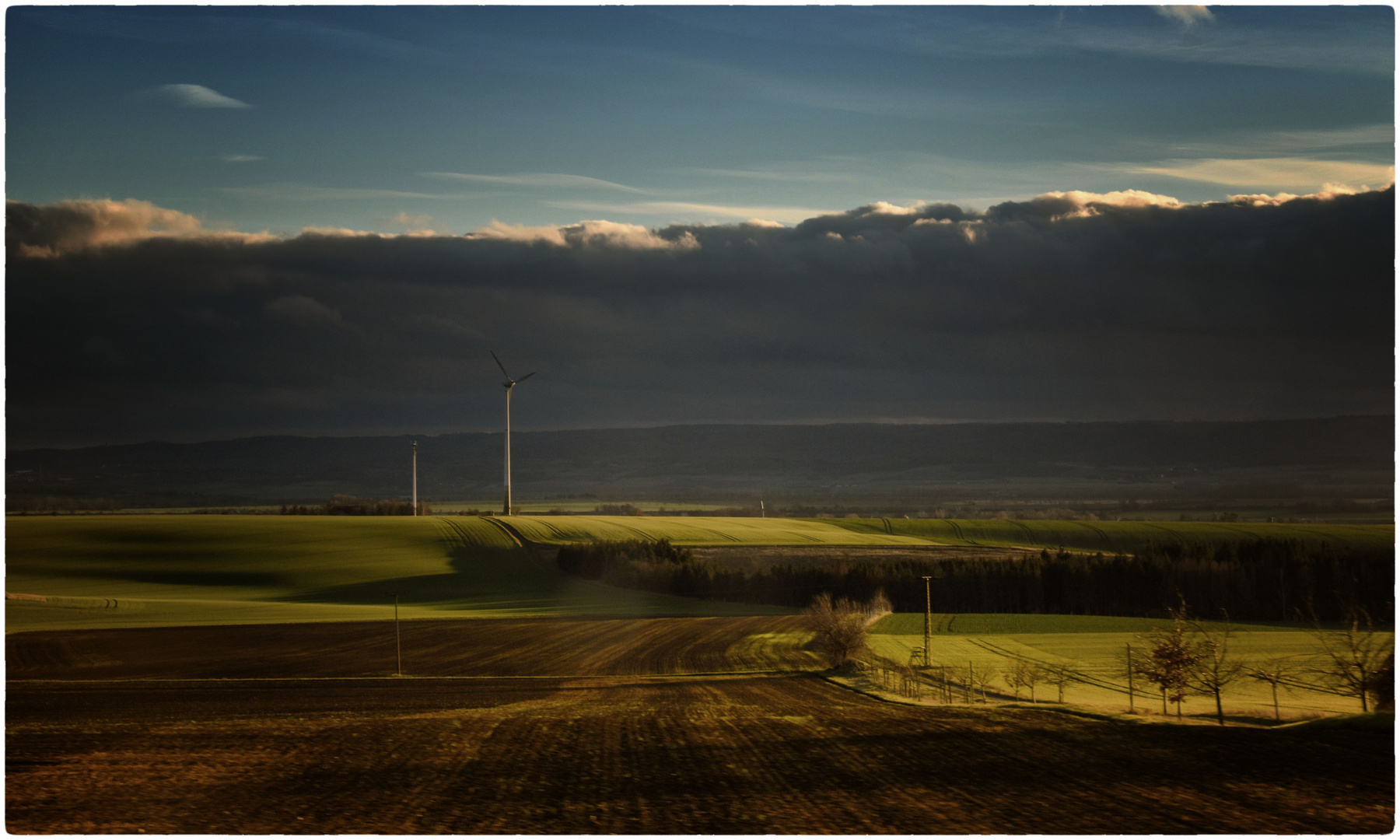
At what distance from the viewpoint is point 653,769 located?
13352 millimetres

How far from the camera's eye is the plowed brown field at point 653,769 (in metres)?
10.9

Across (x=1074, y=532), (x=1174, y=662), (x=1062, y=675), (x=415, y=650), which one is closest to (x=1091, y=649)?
(x=1062, y=675)

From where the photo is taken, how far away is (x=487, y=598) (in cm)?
4834

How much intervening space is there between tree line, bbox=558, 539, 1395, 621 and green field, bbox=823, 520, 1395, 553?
1183mm

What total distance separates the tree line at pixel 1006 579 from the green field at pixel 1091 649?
2.04 meters

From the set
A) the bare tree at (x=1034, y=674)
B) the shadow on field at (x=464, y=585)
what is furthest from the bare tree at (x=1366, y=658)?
the shadow on field at (x=464, y=585)

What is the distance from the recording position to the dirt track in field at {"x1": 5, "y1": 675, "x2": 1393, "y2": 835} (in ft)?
35.8

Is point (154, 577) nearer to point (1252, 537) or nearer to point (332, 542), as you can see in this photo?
point (332, 542)

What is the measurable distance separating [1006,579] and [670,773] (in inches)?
1615

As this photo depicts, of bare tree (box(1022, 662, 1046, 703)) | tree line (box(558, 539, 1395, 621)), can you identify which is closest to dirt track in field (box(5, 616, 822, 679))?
bare tree (box(1022, 662, 1046, 703))

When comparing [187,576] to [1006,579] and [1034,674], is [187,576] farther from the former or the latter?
[1034,674]

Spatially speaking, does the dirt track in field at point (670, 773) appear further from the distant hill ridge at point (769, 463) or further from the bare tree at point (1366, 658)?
the distant hill ridge at point (769, 463)

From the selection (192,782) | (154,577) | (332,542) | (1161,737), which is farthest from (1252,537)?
(154,577)

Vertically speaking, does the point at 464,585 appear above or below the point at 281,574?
below
